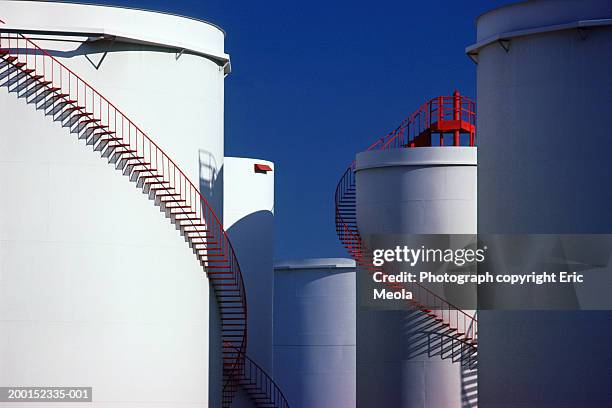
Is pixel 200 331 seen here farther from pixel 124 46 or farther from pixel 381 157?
pixel 381 157

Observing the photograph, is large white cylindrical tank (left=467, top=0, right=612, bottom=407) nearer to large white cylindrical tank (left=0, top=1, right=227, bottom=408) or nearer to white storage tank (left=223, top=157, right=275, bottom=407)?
large white cylindrical tank (left=0, top=1, right=227, bottom=408)

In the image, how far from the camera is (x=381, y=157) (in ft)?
132

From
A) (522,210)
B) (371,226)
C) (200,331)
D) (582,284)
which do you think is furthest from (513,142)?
(371,226)

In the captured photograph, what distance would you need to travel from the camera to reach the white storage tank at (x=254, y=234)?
4231 cm

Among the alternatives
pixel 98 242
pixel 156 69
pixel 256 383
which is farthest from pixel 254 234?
pixel 98 242

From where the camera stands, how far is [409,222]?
130 feet

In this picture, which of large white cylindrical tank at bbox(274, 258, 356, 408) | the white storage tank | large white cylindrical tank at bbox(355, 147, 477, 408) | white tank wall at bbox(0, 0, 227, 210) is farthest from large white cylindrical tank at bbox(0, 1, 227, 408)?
large white cylindrical tank at bbox(274, 258, 356, 408)

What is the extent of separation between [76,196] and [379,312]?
533 inches

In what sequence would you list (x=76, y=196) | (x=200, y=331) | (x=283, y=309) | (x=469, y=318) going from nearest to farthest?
(x=76, y=196) < (x=200, y=331) < (x=469, y=318) < (x=283, y=309)

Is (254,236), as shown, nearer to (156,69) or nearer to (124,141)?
(156,69)

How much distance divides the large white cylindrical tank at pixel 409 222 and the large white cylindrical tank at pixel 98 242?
32.5 feet

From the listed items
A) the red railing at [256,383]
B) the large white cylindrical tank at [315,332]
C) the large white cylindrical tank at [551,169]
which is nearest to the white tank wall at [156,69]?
the large white cylindrical tank at [551,169]

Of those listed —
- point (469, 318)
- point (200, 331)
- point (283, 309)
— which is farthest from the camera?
point (283, 309)

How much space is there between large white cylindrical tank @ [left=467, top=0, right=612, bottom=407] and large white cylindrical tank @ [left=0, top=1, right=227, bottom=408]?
690 centimetres
